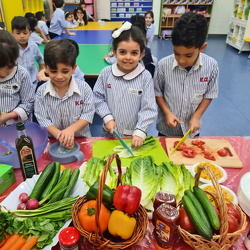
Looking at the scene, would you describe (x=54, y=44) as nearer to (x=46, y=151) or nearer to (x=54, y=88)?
(x=54, y=88)

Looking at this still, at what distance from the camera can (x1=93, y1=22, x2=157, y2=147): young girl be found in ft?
5.60

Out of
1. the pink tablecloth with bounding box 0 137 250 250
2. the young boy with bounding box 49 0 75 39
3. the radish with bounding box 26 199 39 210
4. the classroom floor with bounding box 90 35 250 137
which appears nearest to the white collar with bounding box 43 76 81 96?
the pink tablecloth with bounding box 0 137 250 250

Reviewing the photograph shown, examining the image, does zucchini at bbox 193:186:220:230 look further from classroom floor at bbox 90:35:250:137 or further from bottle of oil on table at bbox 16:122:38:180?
classroom floor at bbox 90:35:250:137

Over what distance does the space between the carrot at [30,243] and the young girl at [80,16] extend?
24.0ft

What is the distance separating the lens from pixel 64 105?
1.73m

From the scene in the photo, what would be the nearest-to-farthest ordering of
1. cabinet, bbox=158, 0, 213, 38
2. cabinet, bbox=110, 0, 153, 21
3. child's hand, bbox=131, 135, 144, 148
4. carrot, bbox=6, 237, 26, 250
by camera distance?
carrot, bbox=6, 237, 26, 250 → child's hand, bbox=131, 135, 144, 148 → cabinet, bbox=158, 0, 213, 38 → cabinet, bbox=110, 0, 153, 21

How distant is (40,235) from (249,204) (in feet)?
3.02

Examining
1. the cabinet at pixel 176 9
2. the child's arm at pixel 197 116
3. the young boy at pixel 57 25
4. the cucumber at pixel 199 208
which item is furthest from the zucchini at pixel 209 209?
the cabinet at pixel 176 9

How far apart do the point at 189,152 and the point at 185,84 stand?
60 cm

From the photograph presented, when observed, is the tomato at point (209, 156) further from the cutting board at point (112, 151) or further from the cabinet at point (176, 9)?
the cabinet at point (176, 9)

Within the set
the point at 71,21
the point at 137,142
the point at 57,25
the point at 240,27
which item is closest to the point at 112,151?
the point at 137,142

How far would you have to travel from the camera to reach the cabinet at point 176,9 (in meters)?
9.80

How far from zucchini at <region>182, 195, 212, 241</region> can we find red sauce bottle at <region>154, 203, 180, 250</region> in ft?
0.20

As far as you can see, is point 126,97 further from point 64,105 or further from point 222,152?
point 222,152
